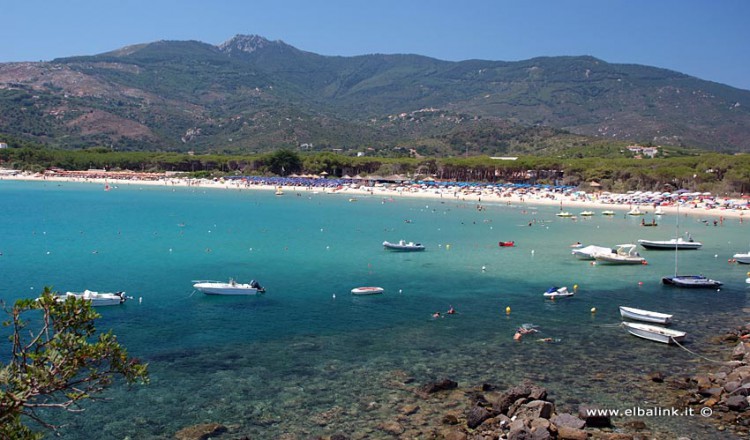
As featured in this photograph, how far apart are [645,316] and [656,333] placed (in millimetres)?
2463

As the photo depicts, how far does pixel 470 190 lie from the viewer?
110 m

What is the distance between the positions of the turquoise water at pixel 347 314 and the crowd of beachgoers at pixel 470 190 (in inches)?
888

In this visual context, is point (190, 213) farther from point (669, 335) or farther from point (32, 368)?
point (32, 368)

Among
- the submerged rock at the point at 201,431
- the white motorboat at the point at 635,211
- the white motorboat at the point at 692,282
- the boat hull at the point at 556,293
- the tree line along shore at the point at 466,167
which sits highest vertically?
the tree line along shore at the point at 466,167

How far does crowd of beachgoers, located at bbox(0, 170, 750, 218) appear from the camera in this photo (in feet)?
272

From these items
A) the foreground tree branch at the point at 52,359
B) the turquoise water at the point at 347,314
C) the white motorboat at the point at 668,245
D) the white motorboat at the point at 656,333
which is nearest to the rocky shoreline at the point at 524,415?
the turquoise water at the point at 347,314

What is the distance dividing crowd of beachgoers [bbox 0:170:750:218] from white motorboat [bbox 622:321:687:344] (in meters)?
36.8

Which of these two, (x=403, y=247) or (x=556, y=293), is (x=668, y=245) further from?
(x=556, y=293)

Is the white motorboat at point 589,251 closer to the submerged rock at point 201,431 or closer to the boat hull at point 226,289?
the boat hull at point 226,289

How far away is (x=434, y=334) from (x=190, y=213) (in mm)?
56277

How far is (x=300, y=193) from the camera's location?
115 m

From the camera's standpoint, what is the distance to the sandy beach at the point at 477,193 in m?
80.7

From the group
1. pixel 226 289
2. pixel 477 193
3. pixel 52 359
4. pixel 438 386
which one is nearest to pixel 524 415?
pixel 438 386

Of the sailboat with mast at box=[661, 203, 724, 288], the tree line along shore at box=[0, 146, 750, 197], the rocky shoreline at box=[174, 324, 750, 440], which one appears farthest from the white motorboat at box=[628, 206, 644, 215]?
the rocky shoreline at box=[174, 324, 750, 440]
